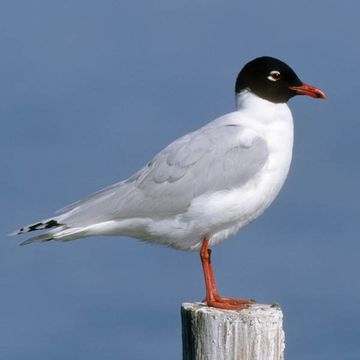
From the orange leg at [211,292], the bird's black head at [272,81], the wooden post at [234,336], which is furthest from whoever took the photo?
the bird's black head at [272,81]

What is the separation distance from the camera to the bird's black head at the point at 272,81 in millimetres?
9570

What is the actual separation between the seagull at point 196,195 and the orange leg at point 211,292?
0.04 feet

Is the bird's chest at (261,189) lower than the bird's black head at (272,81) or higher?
lower

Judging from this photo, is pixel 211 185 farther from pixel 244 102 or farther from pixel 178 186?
pixel 244 102

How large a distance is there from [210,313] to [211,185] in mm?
1470

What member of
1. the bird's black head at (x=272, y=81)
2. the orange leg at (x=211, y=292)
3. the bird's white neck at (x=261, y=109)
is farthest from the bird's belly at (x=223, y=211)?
the bird's black head at (x=272, y=81)

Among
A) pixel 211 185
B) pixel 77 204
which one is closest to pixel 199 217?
pixel 211 185

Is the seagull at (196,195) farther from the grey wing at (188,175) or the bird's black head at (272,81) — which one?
the bird's black head at (272,81)

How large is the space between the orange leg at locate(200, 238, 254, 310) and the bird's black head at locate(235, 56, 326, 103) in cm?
159

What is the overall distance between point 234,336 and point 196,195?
5.56 ft

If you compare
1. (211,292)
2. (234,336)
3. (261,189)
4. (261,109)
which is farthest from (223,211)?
(234,336)

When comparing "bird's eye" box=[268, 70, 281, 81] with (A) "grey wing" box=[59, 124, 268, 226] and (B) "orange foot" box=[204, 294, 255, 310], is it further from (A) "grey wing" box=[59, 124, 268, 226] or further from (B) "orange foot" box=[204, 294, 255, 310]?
(B) "orange foot" box=[204, 294, 255, 310]

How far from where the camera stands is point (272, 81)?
959cm

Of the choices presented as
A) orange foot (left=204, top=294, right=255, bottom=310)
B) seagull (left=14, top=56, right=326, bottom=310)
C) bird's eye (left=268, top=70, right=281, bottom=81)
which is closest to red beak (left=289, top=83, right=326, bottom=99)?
bird's eye (left=268, top=70, right=281, bottom=81)
